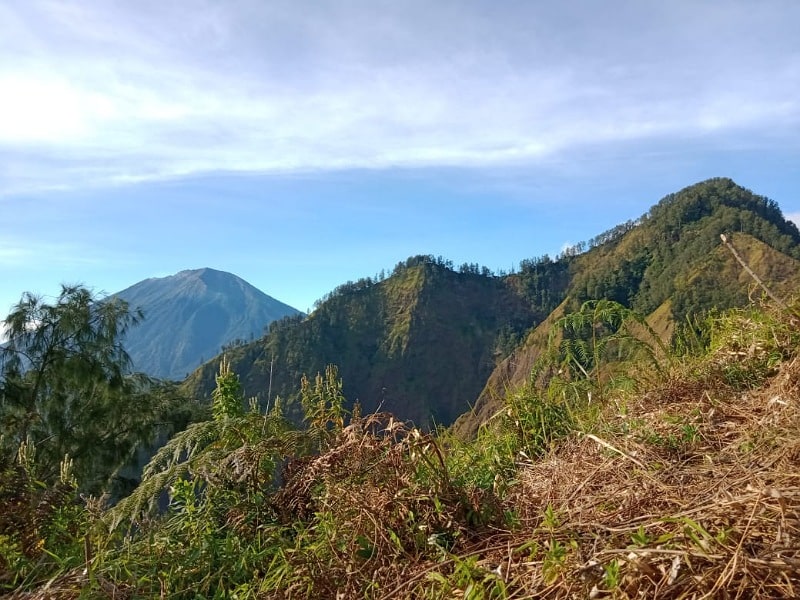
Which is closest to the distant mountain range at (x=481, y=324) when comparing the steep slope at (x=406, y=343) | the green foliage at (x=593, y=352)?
the steep slope at (x=406, y=343)

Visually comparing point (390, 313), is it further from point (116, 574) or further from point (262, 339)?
point (116, 574)

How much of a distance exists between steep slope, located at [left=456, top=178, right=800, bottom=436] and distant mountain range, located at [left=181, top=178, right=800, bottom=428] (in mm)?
388

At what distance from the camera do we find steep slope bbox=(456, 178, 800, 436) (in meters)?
110

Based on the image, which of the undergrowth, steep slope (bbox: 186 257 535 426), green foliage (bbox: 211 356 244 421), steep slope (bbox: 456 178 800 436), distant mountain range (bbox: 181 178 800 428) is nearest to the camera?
the undergrowth

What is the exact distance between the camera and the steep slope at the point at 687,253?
11006 cm

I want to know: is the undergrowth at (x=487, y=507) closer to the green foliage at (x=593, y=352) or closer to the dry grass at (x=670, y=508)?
the dry grass at (x=670, y=508)

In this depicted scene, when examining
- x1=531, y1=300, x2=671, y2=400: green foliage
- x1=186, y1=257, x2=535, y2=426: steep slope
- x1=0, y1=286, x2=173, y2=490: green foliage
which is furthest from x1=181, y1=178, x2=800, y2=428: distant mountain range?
x1=531, y1=300, x2=671, y2=400: green foliage

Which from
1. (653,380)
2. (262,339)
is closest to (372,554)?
(653,380)

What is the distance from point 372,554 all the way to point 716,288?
12033 centimetres

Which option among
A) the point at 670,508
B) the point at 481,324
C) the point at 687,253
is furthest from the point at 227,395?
the point at 481,324

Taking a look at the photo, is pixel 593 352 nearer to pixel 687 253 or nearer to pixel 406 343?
pixel 687 253

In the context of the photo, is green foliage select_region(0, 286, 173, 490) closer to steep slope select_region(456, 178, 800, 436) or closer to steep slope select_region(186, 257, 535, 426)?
steep slope select_region(456, 178, 800, 436)

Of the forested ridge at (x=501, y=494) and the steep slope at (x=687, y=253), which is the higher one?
the steep slope at (x=687, y=253)

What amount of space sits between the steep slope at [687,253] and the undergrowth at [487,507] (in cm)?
9122
